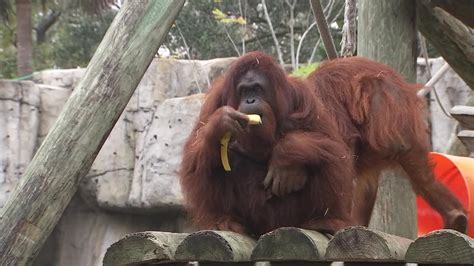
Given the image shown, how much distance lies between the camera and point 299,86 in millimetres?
2643

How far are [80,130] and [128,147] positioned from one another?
16.5ft

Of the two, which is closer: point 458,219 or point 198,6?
point 458,219

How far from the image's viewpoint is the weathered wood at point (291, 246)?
1992 mm

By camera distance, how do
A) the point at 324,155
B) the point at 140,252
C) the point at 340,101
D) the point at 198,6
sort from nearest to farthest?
the point at 140,252 → the point at 324,155 → the point at 340,101 → the point at 198,6

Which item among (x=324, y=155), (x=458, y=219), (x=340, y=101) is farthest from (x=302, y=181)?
(x=458, y=219)

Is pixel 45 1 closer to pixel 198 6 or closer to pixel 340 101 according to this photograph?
pixel 198 6

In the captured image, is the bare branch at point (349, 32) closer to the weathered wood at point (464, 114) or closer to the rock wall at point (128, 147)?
the weathered wood at point (464, 114)

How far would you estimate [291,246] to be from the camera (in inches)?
78.6

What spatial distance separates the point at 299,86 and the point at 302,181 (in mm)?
327

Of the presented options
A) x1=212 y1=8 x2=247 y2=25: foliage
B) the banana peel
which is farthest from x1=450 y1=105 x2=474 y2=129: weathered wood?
x1=212 y1=8 x2=247 y2=25: foliage

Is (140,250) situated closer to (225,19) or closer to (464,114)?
(464,114)

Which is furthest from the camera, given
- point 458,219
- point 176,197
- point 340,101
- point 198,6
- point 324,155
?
point 198,6

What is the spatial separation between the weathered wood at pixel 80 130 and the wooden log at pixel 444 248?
0.98 m

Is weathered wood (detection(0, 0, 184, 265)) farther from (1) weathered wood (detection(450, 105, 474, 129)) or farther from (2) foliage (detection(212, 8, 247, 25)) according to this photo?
(2) foliage (detection(212, 8, 247, 25))
